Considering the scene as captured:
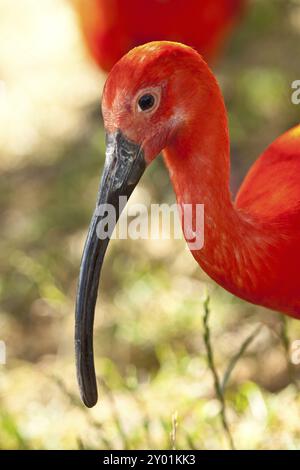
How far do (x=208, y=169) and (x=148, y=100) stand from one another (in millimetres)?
223

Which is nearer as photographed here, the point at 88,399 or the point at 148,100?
the point at 148,100

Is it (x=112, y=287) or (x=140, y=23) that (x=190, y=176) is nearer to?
(x=112, y=287)

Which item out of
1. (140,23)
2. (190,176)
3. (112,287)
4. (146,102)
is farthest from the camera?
(140,23)

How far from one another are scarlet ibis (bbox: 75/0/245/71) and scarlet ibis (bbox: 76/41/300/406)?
1896 millimetres

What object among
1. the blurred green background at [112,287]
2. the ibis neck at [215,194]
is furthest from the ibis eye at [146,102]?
the blurred green background at [112,287]

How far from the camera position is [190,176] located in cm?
220

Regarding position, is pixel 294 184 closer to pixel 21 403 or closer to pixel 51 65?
pixel 21 403

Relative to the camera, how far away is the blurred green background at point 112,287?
2980mm

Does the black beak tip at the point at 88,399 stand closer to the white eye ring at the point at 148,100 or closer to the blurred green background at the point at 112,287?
the blurred green background at the point at 112,287

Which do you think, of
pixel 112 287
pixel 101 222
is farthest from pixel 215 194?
pixel 112 287

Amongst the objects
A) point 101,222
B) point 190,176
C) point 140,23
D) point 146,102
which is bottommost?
point 101,222

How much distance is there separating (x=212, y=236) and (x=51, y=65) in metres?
3.02

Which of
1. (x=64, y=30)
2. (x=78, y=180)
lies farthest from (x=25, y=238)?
(x=64, y=30)

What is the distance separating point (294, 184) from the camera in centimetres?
245
